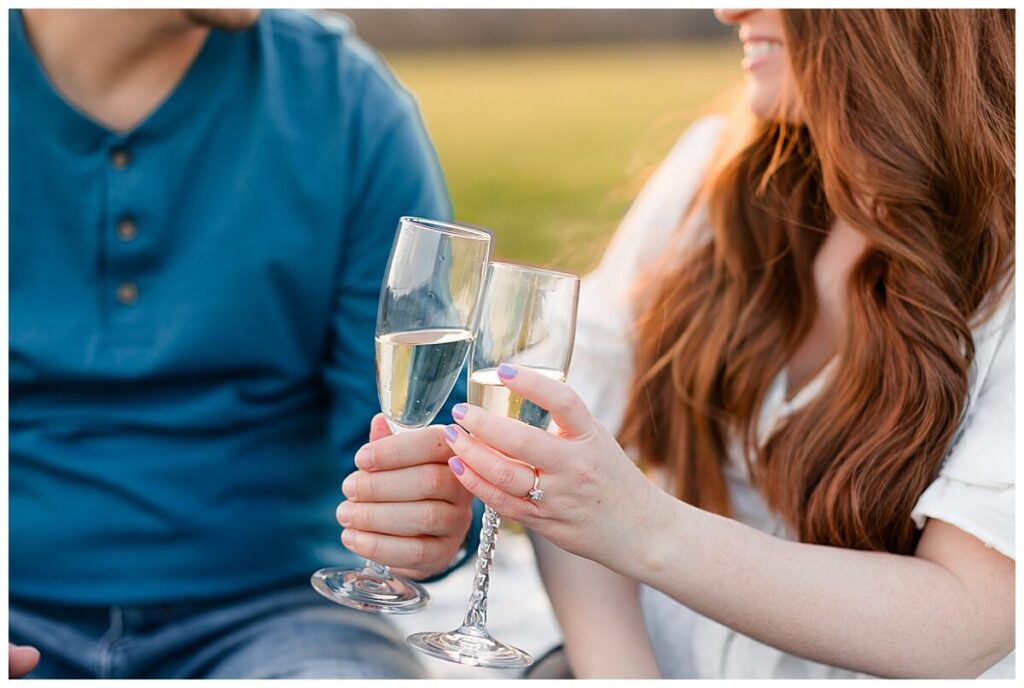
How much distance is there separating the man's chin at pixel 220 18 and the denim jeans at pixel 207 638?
1044 mm

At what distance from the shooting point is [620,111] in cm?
937

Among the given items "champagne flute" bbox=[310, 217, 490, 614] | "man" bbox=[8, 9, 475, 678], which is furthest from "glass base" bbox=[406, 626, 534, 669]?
"man" bbox=[8, 9, 475, 678]

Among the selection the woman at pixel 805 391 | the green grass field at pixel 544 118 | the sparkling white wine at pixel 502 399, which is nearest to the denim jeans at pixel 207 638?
the woman at pixel 805 391

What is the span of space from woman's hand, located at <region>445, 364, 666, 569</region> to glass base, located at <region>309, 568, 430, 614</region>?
28 centimetres

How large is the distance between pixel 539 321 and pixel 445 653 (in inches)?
18.2

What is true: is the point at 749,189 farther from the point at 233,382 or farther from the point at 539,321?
the point at 233,382

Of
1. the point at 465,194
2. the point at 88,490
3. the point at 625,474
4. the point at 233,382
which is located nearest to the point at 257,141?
the point at 233,382

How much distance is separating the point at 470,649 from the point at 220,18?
1.18 m

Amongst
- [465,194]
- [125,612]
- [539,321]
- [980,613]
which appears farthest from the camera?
[465,194]

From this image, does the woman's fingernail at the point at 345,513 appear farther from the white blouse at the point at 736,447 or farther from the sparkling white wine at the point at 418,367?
the white blouse at the point at 736,447

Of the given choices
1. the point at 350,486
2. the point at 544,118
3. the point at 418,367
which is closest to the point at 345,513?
the point at 350,486

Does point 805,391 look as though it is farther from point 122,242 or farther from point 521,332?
point 122,242

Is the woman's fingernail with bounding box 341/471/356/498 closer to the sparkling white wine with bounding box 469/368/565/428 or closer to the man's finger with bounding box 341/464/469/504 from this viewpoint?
the man's finger with bounding box 341/464/469/504

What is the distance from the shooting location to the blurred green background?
23.3 feet
